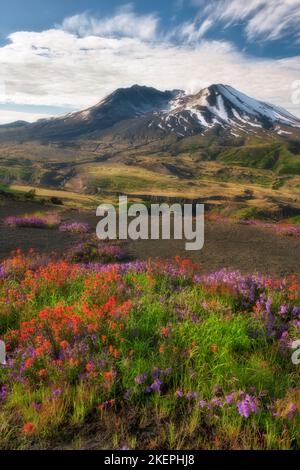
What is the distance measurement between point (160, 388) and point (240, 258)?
33.9ft

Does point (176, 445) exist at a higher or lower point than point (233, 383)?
lower

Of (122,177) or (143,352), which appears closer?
(143,352)

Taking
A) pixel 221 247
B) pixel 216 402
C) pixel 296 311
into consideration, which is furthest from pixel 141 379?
pixel 221 247

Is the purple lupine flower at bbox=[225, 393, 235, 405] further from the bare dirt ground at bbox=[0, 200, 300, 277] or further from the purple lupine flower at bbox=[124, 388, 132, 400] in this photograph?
the bare dirt ground at bbox=[0, 200, 300, 277]

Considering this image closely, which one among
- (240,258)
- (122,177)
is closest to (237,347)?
(240,258)

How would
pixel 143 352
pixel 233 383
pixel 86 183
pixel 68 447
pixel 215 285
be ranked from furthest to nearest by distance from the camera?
pixel 86 183, pixel 215 285, pixel 143 352, pixel 233 383, pixel 68 447

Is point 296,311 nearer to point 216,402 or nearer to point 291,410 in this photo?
point 291,410

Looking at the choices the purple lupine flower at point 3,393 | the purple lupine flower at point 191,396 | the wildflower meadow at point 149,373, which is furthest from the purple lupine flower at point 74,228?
the purple lupine flower at point 191,396

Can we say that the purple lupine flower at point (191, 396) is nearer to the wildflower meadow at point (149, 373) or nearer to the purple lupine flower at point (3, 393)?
the wildflower meadow at point (149, 373)

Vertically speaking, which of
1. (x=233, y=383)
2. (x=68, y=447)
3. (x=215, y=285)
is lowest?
(x=68, y=447)

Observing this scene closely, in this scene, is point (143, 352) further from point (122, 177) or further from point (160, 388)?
point (122, 177)

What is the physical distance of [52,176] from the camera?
16375cm

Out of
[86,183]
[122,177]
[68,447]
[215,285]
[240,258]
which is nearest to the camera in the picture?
[68,447]

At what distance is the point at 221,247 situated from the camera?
1706 centimetres
